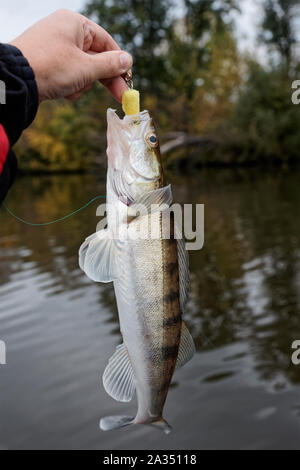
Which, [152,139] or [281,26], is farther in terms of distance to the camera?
[281,26]

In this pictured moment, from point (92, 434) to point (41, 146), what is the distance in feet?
199

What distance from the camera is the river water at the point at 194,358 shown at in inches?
302

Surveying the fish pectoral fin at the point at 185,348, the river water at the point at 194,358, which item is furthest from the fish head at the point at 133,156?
the river water at the point at 194,358

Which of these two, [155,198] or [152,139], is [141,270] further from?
[152,139]

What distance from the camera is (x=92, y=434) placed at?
761 cm

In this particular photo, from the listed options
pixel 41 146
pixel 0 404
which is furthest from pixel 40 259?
pixel 41 146

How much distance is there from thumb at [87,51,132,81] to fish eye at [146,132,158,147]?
40 cm

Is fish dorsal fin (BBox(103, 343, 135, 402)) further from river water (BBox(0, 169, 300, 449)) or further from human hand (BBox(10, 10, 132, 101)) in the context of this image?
river water (BBox(0, 169, 300, 449))

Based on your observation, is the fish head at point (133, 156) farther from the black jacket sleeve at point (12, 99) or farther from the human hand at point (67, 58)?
the black jacket sleeve at point (12, 99)

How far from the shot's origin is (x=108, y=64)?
96.0 inches

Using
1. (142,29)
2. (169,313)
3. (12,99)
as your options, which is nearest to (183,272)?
(169,313)

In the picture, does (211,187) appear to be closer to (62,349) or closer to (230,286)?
(230,286)

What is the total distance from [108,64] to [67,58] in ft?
0.72

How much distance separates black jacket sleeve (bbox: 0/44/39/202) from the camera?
6.31ft
